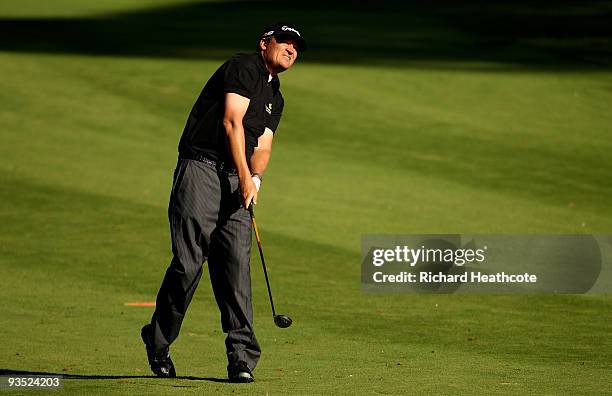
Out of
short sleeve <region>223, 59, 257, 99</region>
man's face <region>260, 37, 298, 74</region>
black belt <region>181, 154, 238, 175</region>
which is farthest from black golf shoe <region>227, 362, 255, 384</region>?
man's face <region>260, 37, 298, 74</region>

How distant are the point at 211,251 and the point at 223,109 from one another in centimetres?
89

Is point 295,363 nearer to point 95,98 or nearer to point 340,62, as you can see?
point 95,98

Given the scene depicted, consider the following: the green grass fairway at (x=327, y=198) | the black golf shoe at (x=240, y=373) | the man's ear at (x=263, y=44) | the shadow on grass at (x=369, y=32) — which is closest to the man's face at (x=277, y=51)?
the man's ear at (x=263, y=44)

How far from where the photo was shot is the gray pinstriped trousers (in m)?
8.16

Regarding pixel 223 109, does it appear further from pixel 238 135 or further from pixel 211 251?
pixel 211 251

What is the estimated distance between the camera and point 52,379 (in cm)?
809

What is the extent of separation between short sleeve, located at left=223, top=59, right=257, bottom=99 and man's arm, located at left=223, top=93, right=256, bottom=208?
0.14 ft

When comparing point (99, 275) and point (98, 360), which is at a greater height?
point (98, 360)

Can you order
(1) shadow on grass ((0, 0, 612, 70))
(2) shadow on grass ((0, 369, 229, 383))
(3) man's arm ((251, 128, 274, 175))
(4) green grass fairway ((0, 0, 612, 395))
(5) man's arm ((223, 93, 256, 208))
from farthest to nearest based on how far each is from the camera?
(1) shadow on grass ((0, 0, 612, 70)) → (4) green grass fairway ((0, 0, 612, 395)) → (3) man's arm ((251, 128, 274, 175)) → (2) shadow on grass ((0, 369, 229, 383)) → (5) man's arm ((223, 93, 256, 208))

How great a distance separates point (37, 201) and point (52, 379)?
891 centimetres

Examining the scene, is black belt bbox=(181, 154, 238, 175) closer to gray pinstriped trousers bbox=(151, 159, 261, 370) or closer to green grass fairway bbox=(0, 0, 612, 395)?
gray pinstriped trousers bbox=(151, 159, 261, 370)

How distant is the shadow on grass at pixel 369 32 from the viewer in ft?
91.6

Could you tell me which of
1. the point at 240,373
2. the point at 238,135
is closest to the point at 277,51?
the point at 238,135

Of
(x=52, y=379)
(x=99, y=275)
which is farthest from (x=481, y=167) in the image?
(x=52, y=379)
